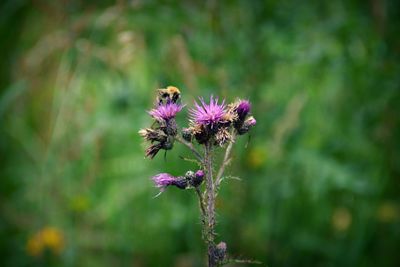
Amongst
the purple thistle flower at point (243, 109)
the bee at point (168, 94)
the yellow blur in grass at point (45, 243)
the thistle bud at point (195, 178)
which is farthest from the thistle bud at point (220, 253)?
the yellow blur in grass at point (45, 243)

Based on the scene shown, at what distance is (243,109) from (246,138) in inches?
70.0

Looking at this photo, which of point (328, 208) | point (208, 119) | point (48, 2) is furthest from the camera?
point (48, 2)

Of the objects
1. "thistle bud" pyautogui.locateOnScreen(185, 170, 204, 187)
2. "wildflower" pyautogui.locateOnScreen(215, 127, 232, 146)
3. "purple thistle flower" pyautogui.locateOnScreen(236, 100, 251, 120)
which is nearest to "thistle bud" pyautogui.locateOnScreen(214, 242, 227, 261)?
"thistle bud" pyautogui.locateOnScreen(185, 170, 204, 187)

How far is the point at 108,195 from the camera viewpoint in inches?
137

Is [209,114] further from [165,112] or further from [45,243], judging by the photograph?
[45,243]

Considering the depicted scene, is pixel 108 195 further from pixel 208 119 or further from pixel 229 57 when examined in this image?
pixel 208 119

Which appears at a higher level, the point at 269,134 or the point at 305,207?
the point at 269,134

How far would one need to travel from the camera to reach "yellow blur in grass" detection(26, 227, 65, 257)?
3.12 meters

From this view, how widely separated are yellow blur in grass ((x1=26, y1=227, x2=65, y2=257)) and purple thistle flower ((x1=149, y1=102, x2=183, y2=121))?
1.93m

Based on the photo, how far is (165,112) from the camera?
5.13 ft

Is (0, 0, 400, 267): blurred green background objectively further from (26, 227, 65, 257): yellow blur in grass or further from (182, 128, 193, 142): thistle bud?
(182, 128, 193, 142): thistle bud

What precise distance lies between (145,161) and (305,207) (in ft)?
3.96

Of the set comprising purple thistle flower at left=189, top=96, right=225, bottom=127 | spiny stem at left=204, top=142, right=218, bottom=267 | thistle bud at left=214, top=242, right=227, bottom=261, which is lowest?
thistle bud at left=214, top=242, right=227, bottom=261

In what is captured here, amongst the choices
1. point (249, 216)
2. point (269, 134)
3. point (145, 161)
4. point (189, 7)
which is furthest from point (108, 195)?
point (189, 7)
